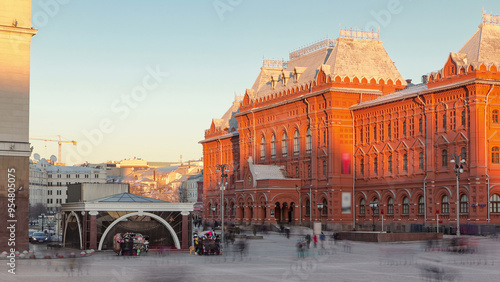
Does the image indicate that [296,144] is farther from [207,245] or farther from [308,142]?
[207,245]

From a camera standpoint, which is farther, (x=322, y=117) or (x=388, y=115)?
(x=322, y=117)

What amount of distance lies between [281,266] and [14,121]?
761 inches

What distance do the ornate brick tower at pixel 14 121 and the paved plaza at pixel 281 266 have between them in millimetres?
3609

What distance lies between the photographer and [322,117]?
3720 inches

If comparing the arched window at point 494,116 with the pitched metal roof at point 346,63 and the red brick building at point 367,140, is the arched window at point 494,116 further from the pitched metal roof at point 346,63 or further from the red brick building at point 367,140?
the pitched metal roof at point 346,63

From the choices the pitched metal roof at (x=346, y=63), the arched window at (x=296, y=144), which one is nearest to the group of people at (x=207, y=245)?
the pitched metal roof at (x=346, y=63)

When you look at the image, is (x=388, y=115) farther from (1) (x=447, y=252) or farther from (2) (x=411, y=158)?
(1) (x=447, y=252)

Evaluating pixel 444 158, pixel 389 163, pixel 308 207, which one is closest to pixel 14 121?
pixel 444 158

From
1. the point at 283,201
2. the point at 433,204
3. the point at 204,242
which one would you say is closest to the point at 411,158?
the point at 433,204

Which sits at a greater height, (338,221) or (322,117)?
(322,117)

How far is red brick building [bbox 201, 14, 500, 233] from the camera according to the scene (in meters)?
75.4

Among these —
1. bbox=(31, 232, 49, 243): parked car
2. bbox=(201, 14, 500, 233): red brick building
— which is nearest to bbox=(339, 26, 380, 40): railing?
bbox=(201, 14, 500, 233): red brick building

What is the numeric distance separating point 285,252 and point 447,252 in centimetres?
1106

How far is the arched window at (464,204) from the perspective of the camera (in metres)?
76.1
